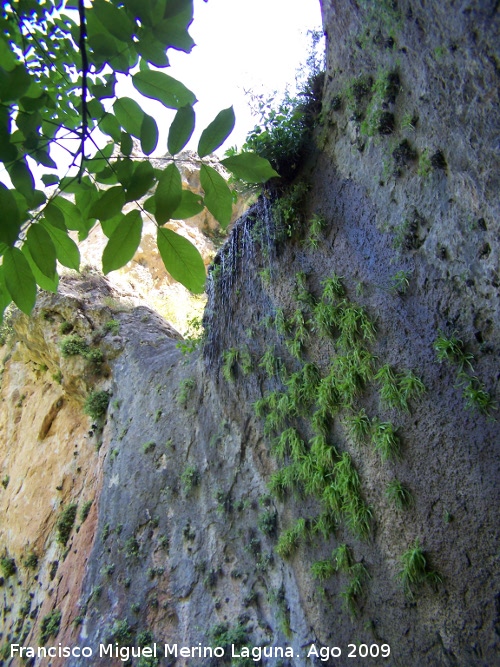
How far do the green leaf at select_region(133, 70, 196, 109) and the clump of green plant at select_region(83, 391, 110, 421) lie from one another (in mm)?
7951

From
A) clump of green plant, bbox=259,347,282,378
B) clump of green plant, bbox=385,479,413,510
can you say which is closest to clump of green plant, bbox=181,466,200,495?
clump of green plant, bbox=259,347,282,378

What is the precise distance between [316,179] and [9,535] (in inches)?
329

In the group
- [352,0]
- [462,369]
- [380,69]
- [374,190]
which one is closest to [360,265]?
[374,190]

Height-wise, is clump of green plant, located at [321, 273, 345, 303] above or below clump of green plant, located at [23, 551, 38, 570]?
above

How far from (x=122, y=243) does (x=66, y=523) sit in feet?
26.0

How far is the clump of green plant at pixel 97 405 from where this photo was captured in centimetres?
865

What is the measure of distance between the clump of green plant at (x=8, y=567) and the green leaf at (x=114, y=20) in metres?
9.37

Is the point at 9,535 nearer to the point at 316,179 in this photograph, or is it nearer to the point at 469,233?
the point at 316,179

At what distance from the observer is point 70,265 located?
1.48 metres

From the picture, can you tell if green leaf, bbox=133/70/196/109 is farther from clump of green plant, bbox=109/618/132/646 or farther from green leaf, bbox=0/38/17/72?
clump of green plant, bbox=109/618/132/646

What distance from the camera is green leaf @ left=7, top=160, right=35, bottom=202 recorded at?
1.17 metres

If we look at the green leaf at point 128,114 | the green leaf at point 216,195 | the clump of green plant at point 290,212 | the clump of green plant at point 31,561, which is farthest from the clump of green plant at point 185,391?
the green leaf at point 216,195

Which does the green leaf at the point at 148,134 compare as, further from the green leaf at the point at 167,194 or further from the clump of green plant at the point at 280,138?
the clump of green plant at the point at 280,138

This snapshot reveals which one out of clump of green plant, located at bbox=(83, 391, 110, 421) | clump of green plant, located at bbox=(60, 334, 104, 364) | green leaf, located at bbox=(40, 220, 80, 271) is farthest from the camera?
clump of green plant, located at bbox=(60, 334, 104, 364)
